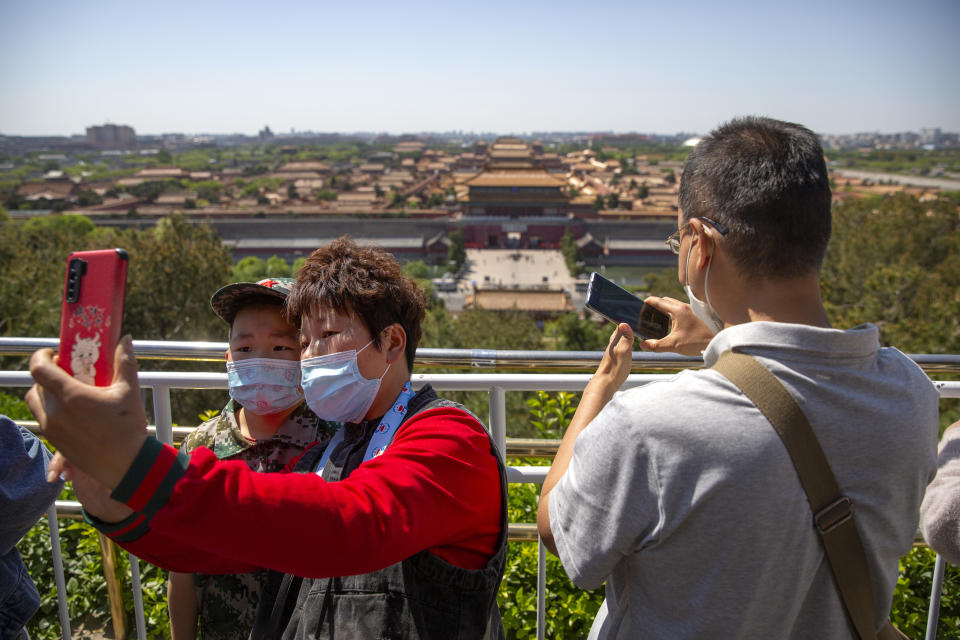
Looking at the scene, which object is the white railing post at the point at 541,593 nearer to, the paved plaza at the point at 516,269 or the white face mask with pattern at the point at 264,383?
the white face mask with pattern at the point at 264,383

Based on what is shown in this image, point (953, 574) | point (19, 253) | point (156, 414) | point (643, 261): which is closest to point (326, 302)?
point (156, 414)

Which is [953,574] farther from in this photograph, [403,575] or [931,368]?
[403,575]

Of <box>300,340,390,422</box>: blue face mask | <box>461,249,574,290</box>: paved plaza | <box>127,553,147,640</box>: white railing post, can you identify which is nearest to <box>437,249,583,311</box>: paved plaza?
<box>461,249,574,290</box>: paved plaza

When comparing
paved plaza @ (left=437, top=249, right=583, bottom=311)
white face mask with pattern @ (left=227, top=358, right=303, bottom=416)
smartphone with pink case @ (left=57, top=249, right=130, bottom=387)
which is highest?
smartphone with pink case @ (left=57, top=249, right=130, bottom=387)

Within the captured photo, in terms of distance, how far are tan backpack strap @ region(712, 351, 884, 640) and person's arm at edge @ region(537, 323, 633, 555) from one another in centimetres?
27

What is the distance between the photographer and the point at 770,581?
0.83 metres

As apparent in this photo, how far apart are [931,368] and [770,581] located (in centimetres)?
94

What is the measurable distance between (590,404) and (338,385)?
432mm

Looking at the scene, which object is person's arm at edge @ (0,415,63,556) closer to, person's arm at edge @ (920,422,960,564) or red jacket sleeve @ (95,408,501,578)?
red jacket sleeve @ (95,408,501,578)

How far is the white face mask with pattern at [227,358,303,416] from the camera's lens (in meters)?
1.32

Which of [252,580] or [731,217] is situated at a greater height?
[731,217]

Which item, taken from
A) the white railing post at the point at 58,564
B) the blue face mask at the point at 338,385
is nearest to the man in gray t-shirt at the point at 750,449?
the blue face mask at the point at 338,385

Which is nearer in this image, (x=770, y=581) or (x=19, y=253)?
A: (x=770, y=581)

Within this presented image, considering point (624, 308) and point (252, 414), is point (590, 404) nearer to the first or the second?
point (624, 308)
